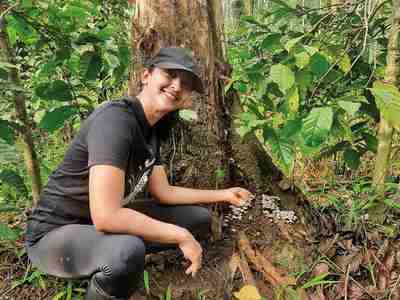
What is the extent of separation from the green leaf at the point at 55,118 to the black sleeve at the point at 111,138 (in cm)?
61

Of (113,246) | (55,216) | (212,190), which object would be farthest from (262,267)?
(55,216)

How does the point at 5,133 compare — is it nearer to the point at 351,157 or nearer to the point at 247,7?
the point at 351,157

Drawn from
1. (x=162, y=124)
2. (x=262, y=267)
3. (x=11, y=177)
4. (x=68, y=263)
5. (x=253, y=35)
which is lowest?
(x=262, y=267)

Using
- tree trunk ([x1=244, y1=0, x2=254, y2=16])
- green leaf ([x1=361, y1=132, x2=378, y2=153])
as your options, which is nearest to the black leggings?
green leaf ([x1=361, y1=132, x2=378, y2=153])

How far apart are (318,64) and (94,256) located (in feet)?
3.85

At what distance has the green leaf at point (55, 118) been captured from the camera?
233cm

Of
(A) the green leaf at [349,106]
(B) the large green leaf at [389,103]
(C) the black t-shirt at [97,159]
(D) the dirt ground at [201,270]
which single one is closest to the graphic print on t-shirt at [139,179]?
(C) the black t-shirt at [97,159]

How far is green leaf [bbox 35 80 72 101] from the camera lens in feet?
7.52

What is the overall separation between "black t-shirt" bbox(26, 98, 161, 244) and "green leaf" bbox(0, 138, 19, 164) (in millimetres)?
256

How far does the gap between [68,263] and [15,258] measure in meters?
0.67

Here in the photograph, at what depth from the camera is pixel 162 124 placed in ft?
6.89

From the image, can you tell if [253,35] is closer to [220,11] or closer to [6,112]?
[220,11]

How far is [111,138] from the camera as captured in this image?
1.75 m

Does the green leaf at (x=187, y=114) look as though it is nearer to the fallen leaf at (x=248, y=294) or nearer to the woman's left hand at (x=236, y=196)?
the woman's left hand at (x=236, y=196)
